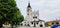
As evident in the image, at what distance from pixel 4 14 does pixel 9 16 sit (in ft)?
4.12

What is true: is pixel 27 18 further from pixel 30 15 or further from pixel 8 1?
pixel 8 1

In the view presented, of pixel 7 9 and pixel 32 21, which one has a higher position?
pixel 7 9

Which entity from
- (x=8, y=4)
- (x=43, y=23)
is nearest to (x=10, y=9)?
(x=8, y=4)

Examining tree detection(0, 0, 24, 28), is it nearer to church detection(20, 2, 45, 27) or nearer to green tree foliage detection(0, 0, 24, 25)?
green tree foliage detection(0, 0, 24, 25)

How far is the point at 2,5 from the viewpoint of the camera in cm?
3634

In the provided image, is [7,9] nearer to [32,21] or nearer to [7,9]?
[7,9]

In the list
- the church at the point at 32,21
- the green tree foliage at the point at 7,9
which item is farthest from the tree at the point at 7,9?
the church at the point at 32,21

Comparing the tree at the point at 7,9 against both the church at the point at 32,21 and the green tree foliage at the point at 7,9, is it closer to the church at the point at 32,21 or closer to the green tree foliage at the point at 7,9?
the green tree foliage at the point at 7,9

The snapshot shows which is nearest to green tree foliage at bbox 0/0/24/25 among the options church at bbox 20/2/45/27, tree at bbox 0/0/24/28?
tree at bbox 0/0/24/28

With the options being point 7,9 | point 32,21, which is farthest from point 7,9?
point 32,21

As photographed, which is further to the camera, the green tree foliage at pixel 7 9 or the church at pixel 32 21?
the church at pixel 32 21

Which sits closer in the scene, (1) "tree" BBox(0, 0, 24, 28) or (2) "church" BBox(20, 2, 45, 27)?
(1) "tree" BBox(0, 0, 24, 28)

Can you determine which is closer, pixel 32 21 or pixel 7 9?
pixel 7 9

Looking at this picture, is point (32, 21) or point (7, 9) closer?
point (7, 9)
